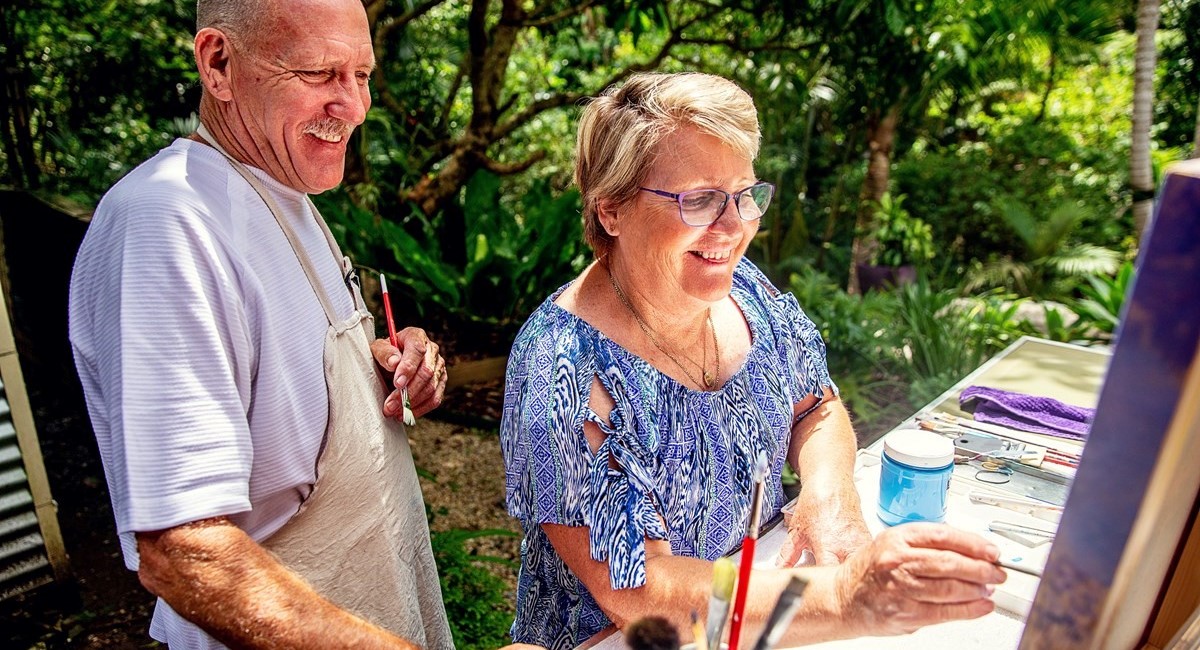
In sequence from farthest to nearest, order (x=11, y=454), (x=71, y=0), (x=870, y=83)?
(x=71, y=0) → (x=870, y=83) → (x=11, y=454)

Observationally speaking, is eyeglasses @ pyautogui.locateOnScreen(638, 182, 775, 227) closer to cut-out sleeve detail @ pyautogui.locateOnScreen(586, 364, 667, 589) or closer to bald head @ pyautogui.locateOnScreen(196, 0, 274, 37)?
cut-out sleeve detail @ pyautogui.locateOnScreen(586, 364, 667, 589)

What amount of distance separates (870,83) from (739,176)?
3535 mm

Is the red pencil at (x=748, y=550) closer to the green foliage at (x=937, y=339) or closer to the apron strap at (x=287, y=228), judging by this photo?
the apron strap at (x=287, y=228)

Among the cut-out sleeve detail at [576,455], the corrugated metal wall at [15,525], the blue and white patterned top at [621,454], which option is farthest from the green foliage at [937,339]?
the corrugated metal wall at [15,525]

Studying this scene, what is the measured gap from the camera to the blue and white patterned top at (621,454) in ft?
4.28

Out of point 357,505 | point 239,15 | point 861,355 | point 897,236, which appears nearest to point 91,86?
point 861,355

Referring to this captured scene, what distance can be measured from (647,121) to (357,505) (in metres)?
0.87

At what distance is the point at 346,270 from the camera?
5.00 ft

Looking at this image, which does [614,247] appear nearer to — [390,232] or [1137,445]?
[1137,445]

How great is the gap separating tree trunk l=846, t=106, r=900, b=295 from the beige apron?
312 inches

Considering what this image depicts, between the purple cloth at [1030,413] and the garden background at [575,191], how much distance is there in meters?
1.79

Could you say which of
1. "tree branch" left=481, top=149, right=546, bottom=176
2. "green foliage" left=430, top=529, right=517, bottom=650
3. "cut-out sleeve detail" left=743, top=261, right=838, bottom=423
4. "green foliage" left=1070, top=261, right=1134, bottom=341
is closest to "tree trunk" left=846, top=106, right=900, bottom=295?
"green foliage" left=1070, top=261, right=1134, bottom=341

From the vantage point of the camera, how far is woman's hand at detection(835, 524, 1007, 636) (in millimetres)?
994

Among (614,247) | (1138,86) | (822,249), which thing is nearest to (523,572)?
(614,247)
